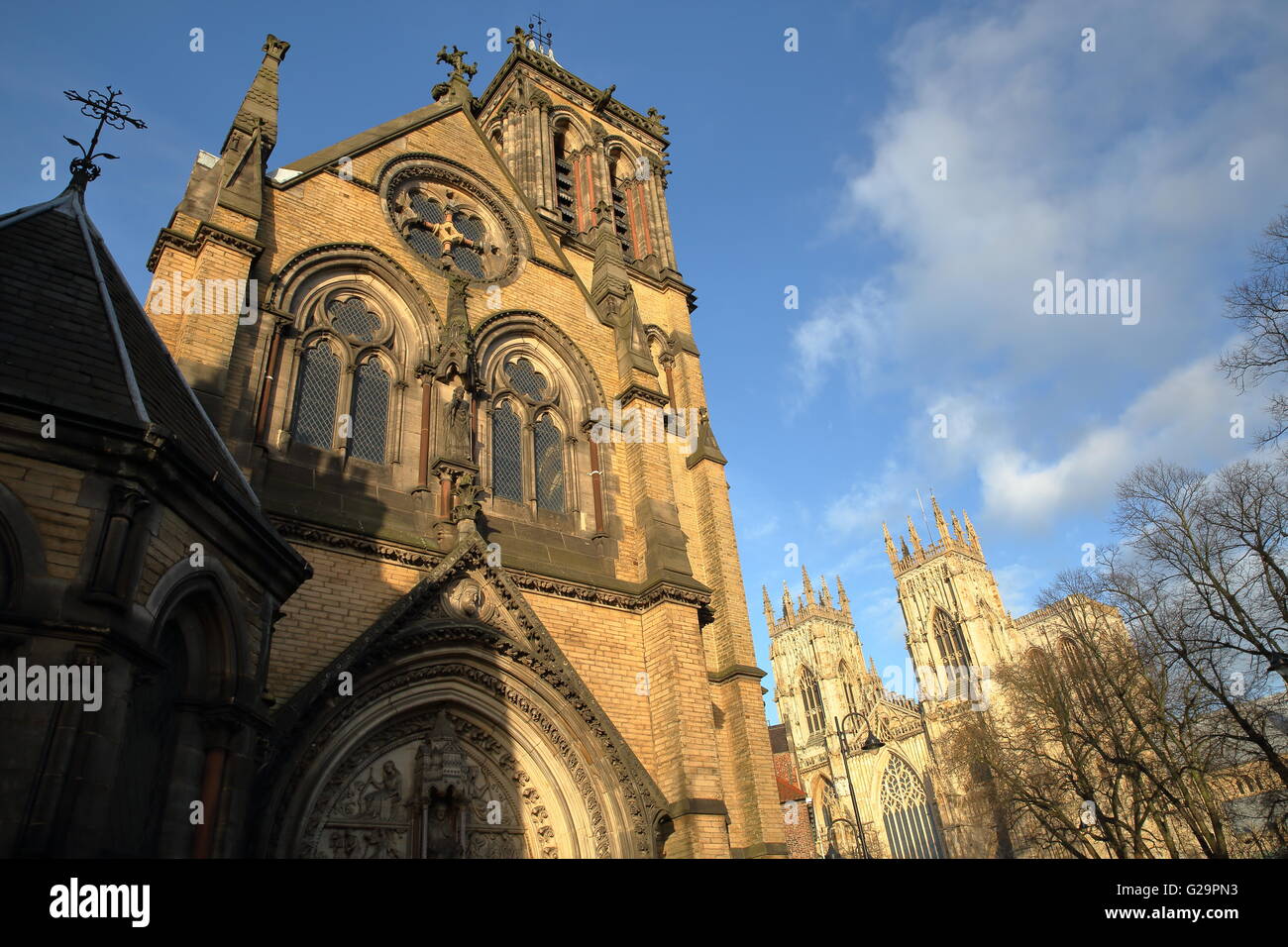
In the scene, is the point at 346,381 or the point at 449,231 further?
the point at 449,231

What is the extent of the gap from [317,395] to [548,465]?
4.02m

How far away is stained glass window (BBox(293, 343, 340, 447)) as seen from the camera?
1162cm

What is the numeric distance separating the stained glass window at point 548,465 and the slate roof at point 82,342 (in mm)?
6270

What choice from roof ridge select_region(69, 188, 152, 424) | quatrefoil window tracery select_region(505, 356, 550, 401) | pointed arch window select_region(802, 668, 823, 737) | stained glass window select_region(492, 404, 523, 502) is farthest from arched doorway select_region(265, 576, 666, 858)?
pointed arch window select_region(802, 668, 823, 737)

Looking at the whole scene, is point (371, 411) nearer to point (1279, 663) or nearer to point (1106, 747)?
point (1279, 663)

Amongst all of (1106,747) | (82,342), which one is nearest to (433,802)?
(82,342)

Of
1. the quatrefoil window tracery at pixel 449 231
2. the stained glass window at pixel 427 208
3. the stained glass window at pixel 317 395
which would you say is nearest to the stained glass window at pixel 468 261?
the quatrefoil window tracery at pixel 449 231

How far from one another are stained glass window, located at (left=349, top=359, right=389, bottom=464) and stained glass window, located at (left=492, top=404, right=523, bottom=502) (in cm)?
191

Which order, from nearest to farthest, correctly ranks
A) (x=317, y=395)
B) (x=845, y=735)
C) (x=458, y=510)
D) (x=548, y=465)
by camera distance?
(x=458, y=510), (x=317, y=395), (x=548, y=465), (x=845, y=735)

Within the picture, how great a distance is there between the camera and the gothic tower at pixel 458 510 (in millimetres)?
9719

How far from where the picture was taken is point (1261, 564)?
53.9 feet

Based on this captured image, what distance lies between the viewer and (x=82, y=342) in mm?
6391

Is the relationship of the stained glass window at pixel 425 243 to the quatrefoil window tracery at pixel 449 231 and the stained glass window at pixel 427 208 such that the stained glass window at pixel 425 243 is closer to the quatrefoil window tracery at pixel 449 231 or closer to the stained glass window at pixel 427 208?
the quatrefoil window tracery at pixel 449 231
